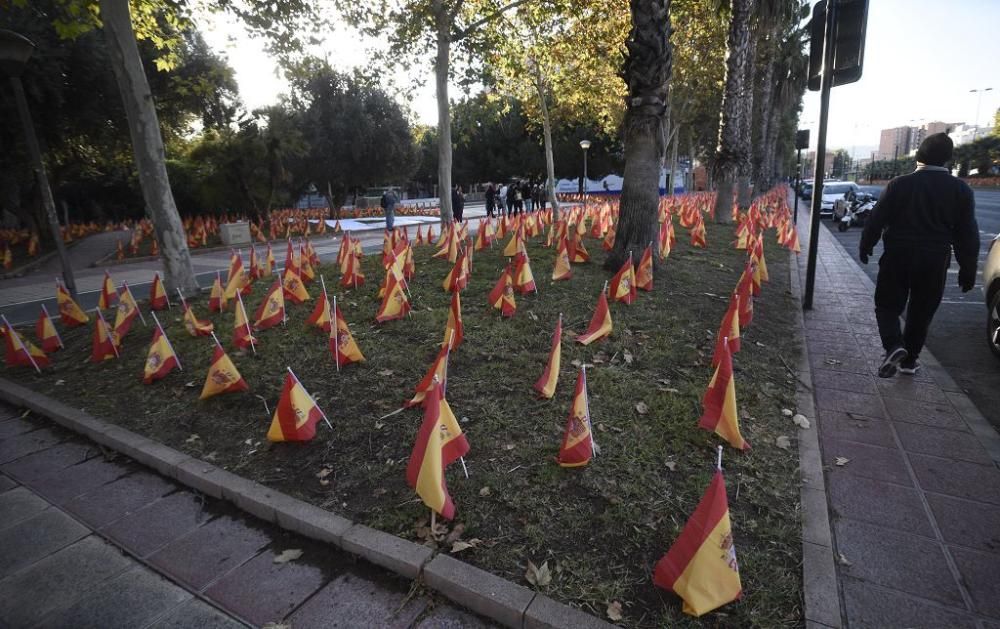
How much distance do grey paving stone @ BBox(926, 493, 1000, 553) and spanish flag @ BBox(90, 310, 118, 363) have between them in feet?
24.6

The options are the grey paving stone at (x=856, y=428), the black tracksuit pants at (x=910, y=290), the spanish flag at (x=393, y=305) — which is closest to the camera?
the grey paving stone at (x=856, y=428)

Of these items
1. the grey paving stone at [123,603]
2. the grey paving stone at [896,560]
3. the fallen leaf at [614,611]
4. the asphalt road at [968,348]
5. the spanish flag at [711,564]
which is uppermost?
the spanish flag at [711,564]

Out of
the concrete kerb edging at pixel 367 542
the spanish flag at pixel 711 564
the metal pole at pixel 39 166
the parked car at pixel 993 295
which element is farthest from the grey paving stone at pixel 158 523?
the metal pole at pixel 39 166

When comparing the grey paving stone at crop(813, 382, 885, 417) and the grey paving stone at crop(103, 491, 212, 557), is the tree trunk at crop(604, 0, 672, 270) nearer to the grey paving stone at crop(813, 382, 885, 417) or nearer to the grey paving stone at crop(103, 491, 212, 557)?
the grey paving stone at crop(813, 382, 885, 417)

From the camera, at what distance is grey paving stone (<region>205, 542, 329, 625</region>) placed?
236 centimetres

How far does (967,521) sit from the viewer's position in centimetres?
273

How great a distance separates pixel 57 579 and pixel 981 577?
179 inches

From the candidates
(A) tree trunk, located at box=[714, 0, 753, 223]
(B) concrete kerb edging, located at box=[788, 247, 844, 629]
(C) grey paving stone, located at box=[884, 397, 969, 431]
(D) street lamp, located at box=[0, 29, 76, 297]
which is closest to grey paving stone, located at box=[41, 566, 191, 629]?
(B) concrete kerb edging, located at box=[788, 247, 844, 629]

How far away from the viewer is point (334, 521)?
2.84 m

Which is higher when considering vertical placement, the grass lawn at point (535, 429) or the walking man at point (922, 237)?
the walking man at point (922, 237)

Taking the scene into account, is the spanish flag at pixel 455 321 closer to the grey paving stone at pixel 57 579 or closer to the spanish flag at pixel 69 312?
the grey paving stone at pixel 57 579

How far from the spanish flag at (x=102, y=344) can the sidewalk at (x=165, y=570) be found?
8.30 ft

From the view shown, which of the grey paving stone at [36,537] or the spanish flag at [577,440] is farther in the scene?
the spanish flag at [577,440]

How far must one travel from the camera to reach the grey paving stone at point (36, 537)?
9.15 ft
